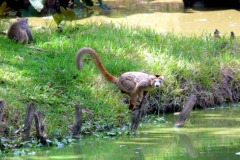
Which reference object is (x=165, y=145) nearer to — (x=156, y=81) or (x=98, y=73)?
(x=156, y=81)

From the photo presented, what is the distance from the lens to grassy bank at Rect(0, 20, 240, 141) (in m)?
7.87

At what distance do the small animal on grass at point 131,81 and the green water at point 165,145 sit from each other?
407 millimetres

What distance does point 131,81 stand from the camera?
27.3ft

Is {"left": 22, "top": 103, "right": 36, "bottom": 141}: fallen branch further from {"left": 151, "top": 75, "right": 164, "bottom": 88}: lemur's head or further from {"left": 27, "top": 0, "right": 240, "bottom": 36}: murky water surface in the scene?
{"left": 27, "top": 0, "right": 240, "bottom": 36}: murky water surface

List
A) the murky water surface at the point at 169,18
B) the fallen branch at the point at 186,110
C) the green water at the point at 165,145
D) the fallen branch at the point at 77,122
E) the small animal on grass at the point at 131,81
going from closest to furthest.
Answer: the green water at the point at 165,145
the fallen branch at the point at 77,122
the fallen branch at the point at 186,110
the small animal on grass at the point at 131,81
the murky water surface at the point at 169,18

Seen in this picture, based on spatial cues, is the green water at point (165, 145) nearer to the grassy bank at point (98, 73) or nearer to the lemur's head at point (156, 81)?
the grassy bank at point (98, 73)

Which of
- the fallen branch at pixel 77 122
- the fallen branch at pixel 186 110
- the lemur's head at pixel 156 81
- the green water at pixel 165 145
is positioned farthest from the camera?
the fallen branch at pixel 186 110

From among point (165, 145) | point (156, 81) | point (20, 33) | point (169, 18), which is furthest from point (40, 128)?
point (169, 18)

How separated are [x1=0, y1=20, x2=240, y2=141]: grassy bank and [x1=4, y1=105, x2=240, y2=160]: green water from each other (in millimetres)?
441

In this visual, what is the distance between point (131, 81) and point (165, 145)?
1464mm

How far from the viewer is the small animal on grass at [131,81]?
8.11 meters

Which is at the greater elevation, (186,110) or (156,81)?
(156,81)

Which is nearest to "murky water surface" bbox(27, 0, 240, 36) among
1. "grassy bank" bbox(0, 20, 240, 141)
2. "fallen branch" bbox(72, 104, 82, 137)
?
"grassy bank" bbox(0, 20, 240, 141)

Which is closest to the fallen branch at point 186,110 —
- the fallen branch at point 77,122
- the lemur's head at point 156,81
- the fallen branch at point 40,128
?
the lemur's head at point 156,81
